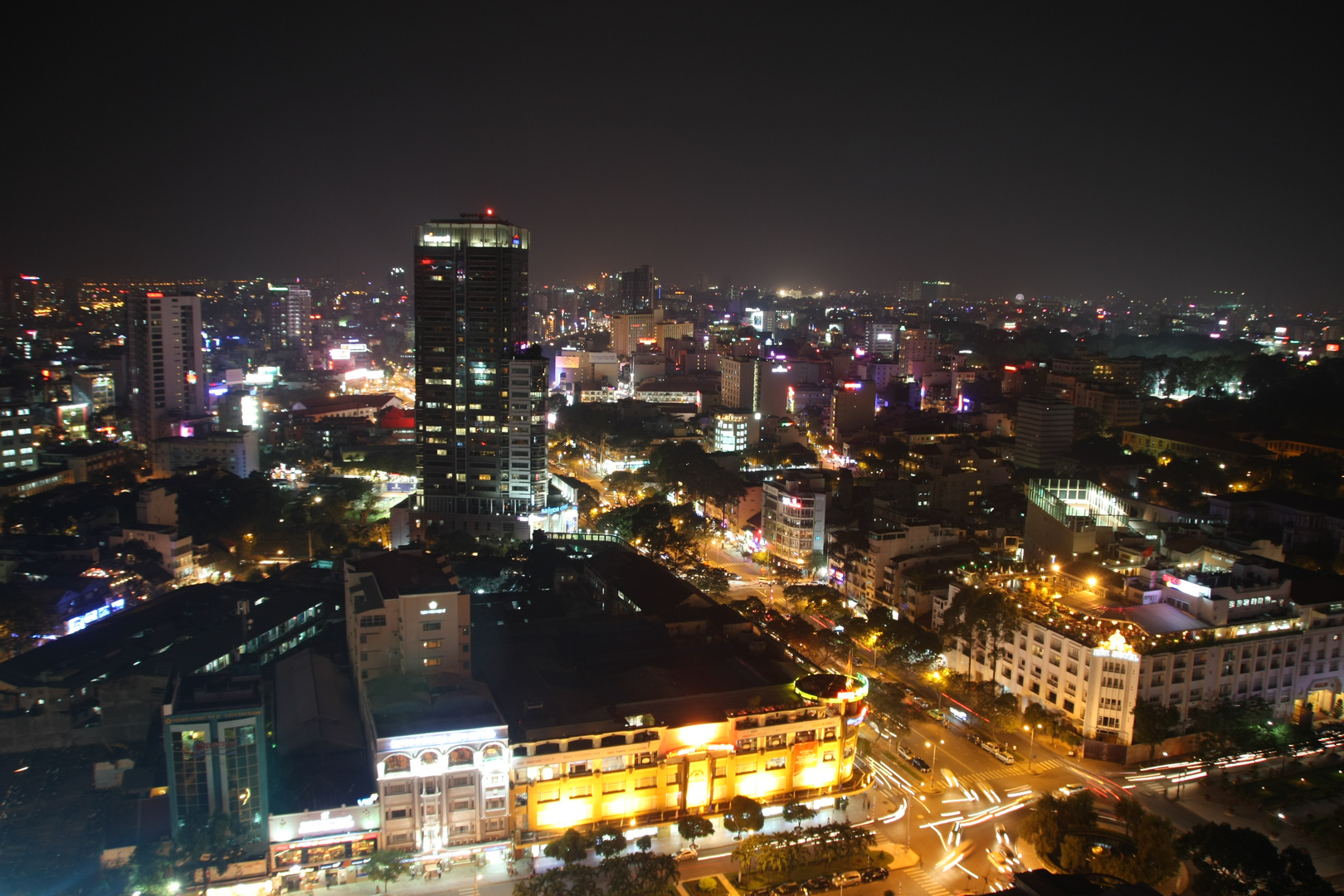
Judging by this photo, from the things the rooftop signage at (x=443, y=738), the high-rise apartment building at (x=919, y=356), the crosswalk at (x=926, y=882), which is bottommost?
the crosswalk at (x=926, y=882)

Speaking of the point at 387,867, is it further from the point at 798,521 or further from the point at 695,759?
the point at 798,521

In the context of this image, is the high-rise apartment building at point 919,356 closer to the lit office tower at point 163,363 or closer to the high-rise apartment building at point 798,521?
the high-rise apartment building at point 798,521

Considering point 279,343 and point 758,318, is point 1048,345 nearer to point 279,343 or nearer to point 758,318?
point 758,318

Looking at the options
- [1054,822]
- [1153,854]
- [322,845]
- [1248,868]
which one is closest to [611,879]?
[322,845]

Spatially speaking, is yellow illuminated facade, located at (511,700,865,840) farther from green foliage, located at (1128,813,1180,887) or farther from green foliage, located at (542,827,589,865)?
green foliage, located at (1128,813,1180,887)

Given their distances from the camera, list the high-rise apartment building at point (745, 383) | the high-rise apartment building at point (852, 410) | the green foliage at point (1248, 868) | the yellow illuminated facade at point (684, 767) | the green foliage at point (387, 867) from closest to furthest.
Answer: the green foliage at point (1248, 868) → the green foliage at point (387, 867) → the yellow illuminated facade at point (684, 767) → the high-rise apartment building at point (852, 410) → the high-rise apartment building at point (745, 383)

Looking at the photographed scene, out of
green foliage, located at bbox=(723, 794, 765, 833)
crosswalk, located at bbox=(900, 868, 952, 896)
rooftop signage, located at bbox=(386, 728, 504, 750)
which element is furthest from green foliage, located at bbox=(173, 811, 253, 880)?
crosswalk, located at bbox=(900, 868, 952, 896)

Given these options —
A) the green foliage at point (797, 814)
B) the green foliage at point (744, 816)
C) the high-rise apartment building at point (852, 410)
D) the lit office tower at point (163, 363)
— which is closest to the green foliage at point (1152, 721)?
the green foliage at point (797, 814)
